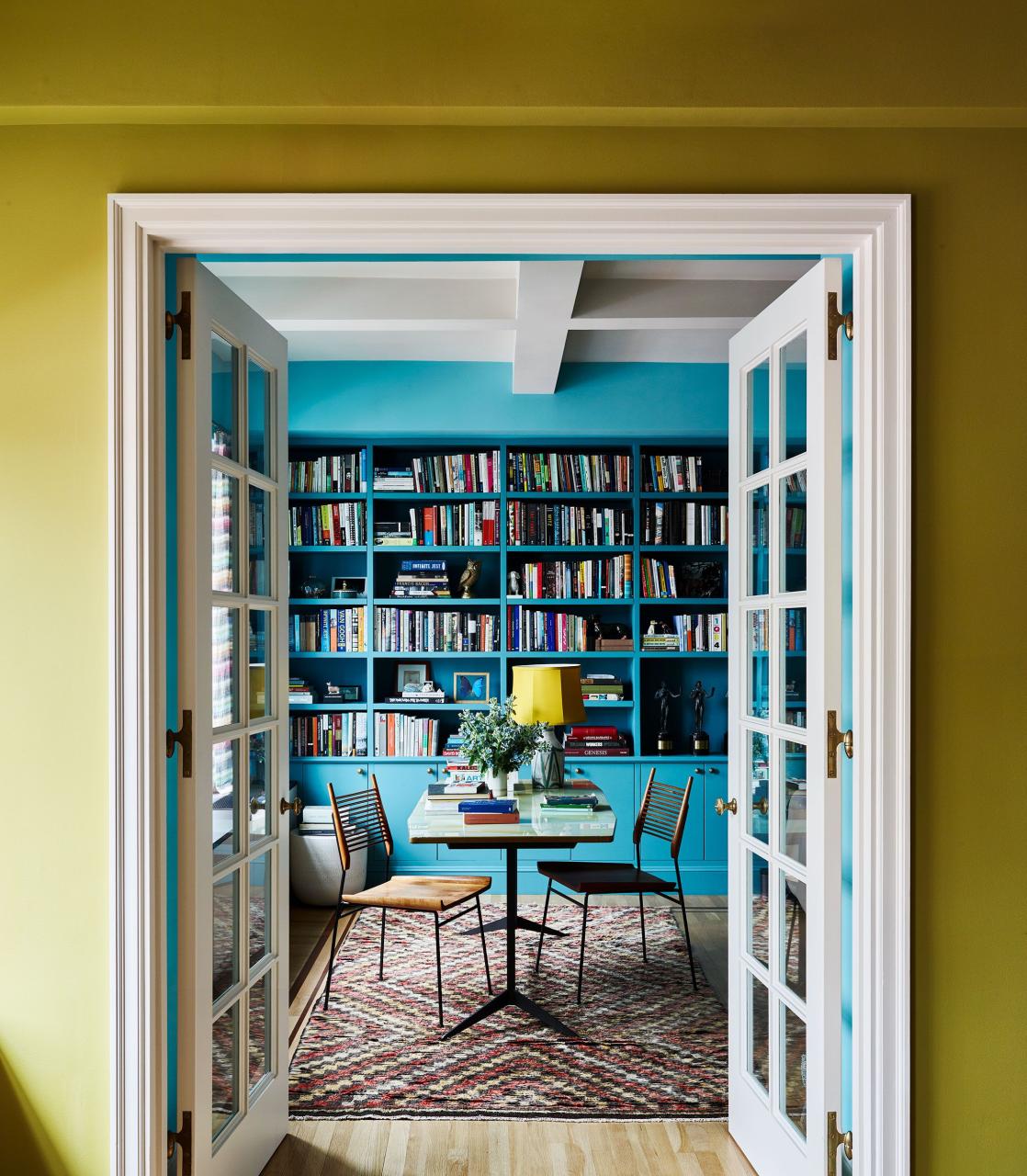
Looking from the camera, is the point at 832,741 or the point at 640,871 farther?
the point at 640,871

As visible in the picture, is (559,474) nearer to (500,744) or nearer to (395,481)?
(395,481)

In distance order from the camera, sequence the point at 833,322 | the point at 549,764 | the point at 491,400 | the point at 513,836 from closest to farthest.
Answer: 1. the point at 833,322
2. the point at 513,836
3. the point at 549,764
4. the point at 491,400

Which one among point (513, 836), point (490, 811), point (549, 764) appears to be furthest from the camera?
point (549, 764)

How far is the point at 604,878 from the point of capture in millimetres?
4219

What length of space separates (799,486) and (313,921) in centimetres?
392

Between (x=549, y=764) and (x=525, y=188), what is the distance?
292cm

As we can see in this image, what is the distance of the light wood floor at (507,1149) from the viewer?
284 cm

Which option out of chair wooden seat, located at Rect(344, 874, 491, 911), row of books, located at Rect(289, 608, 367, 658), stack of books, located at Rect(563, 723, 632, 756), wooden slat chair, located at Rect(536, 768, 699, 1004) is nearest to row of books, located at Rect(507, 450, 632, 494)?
row of books, located at Rect(289, 608, 367, 658)

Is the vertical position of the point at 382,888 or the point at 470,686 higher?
the point at 470,686

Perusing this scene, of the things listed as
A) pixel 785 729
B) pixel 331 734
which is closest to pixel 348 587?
pixel 331 734

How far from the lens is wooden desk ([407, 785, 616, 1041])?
3674 mm

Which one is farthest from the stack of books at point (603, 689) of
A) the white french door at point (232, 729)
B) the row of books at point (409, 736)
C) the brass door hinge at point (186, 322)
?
the brass door hinge at point (186, 322)
